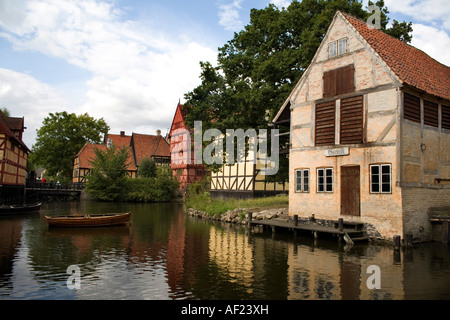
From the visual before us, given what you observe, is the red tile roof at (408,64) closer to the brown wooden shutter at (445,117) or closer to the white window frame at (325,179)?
the brown wooden shutter at (445,117)

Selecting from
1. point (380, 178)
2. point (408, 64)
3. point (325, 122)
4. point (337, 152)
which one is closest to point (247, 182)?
point (325, 122)

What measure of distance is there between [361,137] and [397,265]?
737 centimetres

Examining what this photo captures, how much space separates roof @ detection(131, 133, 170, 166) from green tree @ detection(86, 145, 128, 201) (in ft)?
35.0

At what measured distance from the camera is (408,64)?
63.5ft

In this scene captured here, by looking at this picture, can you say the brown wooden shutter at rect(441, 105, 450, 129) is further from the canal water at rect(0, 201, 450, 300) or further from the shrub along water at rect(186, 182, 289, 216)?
the shrub along water at rect(186, 182, 289, 216)

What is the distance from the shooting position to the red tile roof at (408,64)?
17.8 metres

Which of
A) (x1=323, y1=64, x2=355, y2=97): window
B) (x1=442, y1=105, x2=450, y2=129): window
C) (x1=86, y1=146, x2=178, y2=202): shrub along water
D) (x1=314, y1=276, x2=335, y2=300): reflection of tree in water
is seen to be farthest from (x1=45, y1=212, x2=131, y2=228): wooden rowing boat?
(x1=86, y1=146, x2=178, y2=202): shrub along water

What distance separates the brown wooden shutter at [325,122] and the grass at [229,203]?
720 cm

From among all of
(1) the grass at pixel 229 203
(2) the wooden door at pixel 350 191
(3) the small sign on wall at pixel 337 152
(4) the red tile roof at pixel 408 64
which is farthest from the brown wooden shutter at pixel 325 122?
(1) the grass at pixel 229 203

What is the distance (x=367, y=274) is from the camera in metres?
11.4

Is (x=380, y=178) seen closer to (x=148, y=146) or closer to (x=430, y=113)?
(x=430, y=113)

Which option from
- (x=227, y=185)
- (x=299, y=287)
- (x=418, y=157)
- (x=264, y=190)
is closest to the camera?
(x=299, y=287)

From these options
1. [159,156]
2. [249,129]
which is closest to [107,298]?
[249,129]
